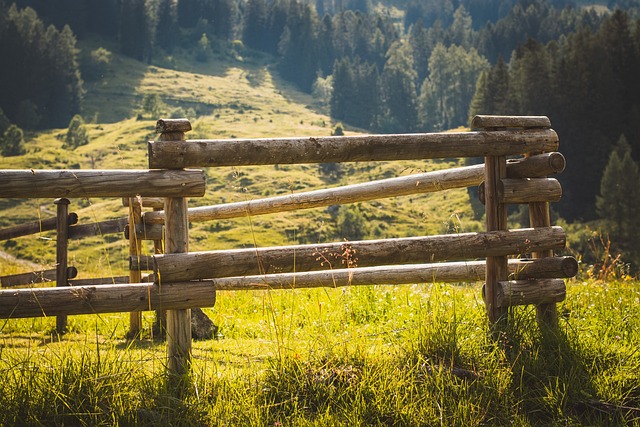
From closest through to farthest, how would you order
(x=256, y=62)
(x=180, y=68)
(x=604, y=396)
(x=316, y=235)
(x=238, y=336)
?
(x=604, y=396)
(x=238, y=336)
(x=316, y=235)
(x=180, y=68)
(x=256, y=62)

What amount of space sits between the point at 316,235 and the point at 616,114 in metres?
37.5

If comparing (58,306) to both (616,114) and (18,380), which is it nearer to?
(18,380)

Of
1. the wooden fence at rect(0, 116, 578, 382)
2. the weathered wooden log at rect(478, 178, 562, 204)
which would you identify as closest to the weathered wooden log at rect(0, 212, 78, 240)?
the wooden fence at rect(0, 116, 578, 382)

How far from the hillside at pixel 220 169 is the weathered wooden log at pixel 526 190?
21.6 metres

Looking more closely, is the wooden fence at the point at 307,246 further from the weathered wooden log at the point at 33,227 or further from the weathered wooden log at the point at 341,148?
the weathered wooden log at the point at 33,227

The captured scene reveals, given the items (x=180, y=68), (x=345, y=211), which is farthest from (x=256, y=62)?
(x=345, y=211)

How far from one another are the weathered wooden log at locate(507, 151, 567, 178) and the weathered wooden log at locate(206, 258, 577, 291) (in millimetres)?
785

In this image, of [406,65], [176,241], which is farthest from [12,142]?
[176,241]

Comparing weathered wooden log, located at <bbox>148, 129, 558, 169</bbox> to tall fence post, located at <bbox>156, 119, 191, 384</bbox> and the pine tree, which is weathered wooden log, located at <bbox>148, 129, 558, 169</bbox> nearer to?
tall fence post, located at <bbox>156, 119, 191, 384</bbox>

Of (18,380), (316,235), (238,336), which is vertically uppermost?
(18,380)

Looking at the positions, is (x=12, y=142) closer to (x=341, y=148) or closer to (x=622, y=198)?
(x=622, y=198)

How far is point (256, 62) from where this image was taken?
186 m

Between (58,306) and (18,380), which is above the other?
(58,306)

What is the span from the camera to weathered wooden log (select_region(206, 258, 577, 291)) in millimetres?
5629
